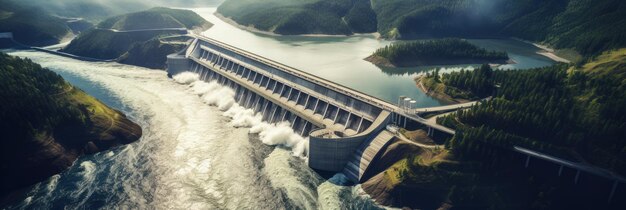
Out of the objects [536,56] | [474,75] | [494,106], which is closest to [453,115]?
[494,106]

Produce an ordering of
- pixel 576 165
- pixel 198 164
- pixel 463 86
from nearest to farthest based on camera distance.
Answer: pixel 576 165
pixel 198 164
pixel 463 86

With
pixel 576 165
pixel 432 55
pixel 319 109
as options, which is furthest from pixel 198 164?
pixel 432 55

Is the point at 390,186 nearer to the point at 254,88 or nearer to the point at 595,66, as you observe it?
the point at 254,88

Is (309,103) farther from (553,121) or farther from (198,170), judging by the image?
(553,121)

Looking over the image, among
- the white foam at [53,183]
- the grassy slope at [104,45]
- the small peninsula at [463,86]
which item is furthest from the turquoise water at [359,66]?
the white foam at [53,183]

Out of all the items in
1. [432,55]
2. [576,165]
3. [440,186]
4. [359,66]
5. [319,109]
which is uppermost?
[432,55]
